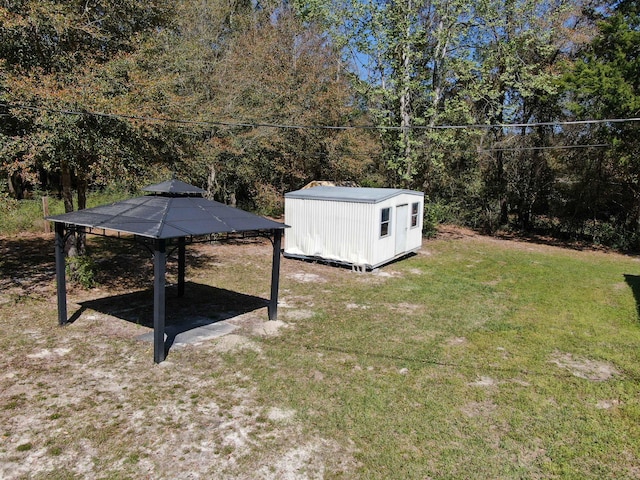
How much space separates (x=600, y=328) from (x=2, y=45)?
40.8 ft

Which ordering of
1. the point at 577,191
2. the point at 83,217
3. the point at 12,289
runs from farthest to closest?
1. the point at 577,191
2. the point at 12,289
3. the point at 83,217

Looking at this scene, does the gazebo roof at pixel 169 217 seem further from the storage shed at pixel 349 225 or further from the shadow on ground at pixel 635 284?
the shadow on ground at pixel 635 284

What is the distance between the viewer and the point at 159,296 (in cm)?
600

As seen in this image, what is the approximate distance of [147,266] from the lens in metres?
11.8

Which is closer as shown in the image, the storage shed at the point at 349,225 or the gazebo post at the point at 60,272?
the gazebo post at the point at 60,272

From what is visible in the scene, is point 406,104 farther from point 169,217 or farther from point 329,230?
point 169,217

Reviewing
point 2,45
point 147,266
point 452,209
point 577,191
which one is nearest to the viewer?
point 2,45

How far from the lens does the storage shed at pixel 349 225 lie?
12.1 metres

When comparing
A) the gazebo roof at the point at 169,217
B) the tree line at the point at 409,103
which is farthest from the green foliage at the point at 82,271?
the gazebo roof at the point at 169,217

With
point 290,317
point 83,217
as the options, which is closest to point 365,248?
point 290,317

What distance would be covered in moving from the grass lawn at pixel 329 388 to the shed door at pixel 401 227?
3214mm

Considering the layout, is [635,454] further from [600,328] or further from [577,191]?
[577,191]

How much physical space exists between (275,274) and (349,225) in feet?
16.1

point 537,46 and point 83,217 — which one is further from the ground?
point 537,46
